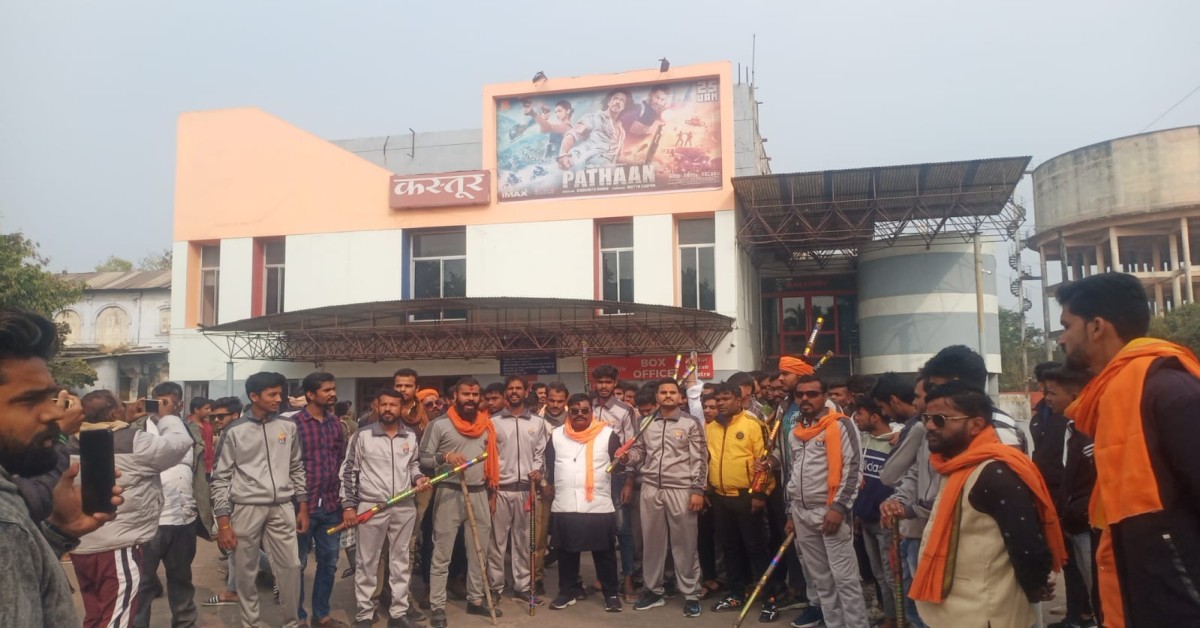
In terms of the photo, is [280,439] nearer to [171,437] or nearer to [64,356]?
[171,437]

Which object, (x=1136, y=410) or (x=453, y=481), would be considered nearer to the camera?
(x=1136, y=410)

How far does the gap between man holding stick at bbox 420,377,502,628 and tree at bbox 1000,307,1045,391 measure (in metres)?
30.5

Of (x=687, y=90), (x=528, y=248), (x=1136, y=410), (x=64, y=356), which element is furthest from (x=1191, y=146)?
(x=64, y=356)

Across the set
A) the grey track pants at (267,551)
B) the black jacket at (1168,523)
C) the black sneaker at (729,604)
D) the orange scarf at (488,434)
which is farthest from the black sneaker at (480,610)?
the black jacket at (1168,523)

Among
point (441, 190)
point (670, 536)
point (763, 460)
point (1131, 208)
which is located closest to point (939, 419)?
point (763, 460)

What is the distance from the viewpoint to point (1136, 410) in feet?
7.26

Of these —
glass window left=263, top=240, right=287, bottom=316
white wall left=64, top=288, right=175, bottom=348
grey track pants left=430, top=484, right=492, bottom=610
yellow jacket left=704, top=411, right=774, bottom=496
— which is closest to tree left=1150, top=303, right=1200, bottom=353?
yellow jacket left=704, top=411, right=774, bottom=496

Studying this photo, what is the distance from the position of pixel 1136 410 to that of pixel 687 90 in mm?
15599

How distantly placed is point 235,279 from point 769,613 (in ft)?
55.4

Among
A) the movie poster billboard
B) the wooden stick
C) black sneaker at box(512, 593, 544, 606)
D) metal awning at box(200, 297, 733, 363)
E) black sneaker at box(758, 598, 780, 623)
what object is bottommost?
black sneaker at box(512, 593, 544, 606)

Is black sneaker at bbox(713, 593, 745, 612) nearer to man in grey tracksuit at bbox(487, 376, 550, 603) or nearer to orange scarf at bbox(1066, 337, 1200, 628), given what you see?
man in grey tracksuit at bbox(487, 376, 550, 603)

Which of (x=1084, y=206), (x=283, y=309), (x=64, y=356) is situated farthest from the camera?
(x=1084, y=206)

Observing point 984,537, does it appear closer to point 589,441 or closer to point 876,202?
point 589,441

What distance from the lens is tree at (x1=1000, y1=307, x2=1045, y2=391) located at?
35.1 m
